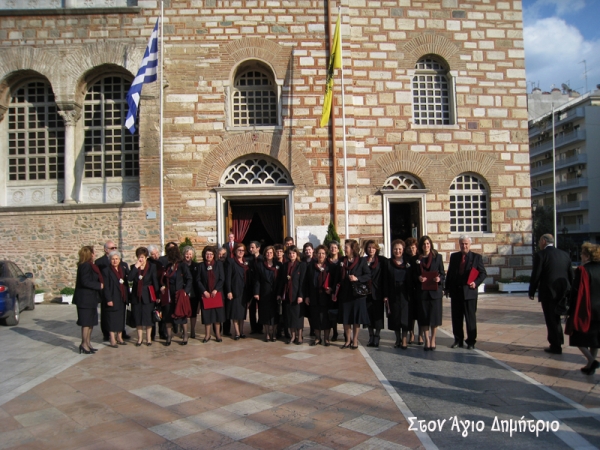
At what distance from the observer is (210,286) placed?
891cm

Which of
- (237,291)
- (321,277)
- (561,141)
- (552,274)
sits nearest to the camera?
(552,274)

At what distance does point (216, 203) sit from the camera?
1413 centimetres

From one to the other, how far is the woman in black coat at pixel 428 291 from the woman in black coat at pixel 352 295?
876mm

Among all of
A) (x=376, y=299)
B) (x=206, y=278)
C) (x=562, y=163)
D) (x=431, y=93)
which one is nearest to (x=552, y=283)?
(x=376, y=299)

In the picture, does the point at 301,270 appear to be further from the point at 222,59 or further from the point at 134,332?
the point at 222,59

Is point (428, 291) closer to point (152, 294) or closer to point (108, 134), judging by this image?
point (152, 294)

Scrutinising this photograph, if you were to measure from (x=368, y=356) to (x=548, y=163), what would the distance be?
183 feet

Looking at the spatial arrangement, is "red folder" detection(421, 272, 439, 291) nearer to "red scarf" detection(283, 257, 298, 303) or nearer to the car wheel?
"red scarf" detection(283, 257, 298, 303)


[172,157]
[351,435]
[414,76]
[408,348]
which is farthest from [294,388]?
[414,76]

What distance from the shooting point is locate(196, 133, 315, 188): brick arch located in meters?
14.2

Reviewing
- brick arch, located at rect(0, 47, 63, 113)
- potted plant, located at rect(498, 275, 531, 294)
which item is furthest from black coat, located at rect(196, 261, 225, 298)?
potted plant, located at rect(498, 275, 531, 294)

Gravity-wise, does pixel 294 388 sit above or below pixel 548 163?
below

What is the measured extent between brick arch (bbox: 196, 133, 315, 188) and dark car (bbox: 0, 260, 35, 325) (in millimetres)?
5268

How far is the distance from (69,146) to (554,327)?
1379 cm
